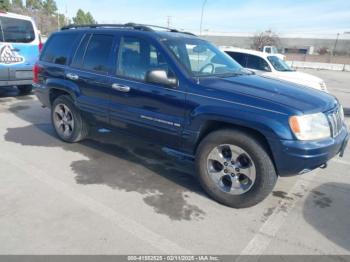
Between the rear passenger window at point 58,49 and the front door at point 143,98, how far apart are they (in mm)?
1259

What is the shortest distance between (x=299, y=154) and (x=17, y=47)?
7721mm

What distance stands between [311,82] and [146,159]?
7.00m

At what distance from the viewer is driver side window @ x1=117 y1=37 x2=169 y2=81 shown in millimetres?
3862

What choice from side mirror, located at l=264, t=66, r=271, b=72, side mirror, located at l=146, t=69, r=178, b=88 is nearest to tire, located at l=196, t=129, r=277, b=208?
side mirror, located at l=146, t=69, r=178, b=88

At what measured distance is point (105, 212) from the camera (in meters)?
3.28

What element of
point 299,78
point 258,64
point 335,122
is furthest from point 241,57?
point 335,122

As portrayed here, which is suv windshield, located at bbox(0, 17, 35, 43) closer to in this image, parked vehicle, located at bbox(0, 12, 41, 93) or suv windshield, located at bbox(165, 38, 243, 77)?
parked vehicle, located at bbox(0, 12, 41, 93)

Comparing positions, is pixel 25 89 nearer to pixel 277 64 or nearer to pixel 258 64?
pixel 258 64

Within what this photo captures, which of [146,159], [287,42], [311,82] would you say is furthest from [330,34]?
[146,159]

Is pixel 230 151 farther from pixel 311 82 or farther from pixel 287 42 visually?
pixel 287 42

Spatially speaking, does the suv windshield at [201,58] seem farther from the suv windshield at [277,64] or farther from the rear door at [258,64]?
the suv windshield at [277,64]

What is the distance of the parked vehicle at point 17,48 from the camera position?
7.83 metres

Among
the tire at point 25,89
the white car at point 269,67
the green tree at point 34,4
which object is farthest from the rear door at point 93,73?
the green tree at point 34,4

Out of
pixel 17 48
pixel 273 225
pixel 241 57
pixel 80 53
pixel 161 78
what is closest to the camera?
pixel 273 225
